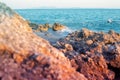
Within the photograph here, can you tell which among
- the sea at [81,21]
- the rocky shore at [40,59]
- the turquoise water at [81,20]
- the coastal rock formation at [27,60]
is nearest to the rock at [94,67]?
the rocky shore at [40,59]

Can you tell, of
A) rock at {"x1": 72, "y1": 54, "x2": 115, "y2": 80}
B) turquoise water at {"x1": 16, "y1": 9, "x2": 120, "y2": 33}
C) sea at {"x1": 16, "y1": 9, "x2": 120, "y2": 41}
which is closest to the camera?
rock at {"x1": 72, "y1": 54, "x2": 115, "y2": 80}

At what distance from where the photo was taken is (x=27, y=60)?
5.20 metres

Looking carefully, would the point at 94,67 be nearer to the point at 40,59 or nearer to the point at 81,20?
the point at 40,59

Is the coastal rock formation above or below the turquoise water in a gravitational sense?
above

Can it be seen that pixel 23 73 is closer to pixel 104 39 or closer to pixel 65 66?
pixel 65 66

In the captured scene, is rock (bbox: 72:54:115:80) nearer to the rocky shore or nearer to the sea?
the rocky shore

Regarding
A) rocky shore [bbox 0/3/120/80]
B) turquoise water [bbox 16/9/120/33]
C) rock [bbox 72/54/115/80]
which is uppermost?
rocky shore [bbox 0/3/120/80]

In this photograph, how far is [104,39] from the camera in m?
9.13

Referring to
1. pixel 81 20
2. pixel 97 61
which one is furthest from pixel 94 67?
pixel 81 20

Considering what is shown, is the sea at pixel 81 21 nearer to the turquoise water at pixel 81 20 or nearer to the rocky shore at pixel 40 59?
the turquoise water at pixel 81 20

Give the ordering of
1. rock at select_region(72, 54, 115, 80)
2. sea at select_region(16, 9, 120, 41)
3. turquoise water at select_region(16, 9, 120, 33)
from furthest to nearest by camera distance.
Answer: turquoise water at select_region(16, 9, 120, 33) → sea at select_region(16, 9, 120, 41) → rock at select_region(72, 54, 115, 80)

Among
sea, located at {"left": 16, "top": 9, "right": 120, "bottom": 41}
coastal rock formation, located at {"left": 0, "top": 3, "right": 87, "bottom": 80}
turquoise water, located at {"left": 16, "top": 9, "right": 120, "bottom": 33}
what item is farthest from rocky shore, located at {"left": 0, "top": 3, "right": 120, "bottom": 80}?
turquoise water, located at {"left": 16, "top": 9, "right": 120, "bottom": 33}

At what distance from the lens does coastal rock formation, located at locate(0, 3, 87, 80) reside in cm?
498

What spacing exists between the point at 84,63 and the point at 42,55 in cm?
151
